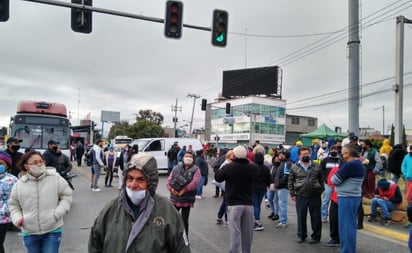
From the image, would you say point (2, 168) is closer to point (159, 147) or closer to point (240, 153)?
point (240, 153)

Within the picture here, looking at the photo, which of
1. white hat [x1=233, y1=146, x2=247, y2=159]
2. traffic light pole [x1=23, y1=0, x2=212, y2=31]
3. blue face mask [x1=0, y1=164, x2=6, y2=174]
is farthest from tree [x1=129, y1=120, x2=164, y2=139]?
→ blue face mask [x1=0, y1=164, x2=6, y2=174]

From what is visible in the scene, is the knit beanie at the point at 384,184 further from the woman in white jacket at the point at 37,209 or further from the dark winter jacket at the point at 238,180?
the woman in white jacket at the point at 37,209

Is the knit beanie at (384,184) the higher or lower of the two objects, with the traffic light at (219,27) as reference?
lower

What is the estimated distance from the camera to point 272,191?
31.3ft

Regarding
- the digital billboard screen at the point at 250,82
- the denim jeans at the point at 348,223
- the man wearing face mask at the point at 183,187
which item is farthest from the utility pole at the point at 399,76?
the digital billboard screen at the point at 250,82

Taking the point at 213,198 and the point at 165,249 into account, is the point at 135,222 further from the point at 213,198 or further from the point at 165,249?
the point at 213,198

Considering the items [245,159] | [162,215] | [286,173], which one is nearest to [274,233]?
[286,173]

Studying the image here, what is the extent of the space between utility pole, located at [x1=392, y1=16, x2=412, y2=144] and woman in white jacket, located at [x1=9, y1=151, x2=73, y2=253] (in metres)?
12.8

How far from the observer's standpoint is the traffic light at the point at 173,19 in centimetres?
1031

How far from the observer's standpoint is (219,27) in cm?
1102

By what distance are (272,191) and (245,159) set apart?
414cm

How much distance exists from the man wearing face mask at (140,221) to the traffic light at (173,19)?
27.0 ft

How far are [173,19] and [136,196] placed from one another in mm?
8588

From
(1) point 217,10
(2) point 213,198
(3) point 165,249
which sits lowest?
(2) point 213,198
